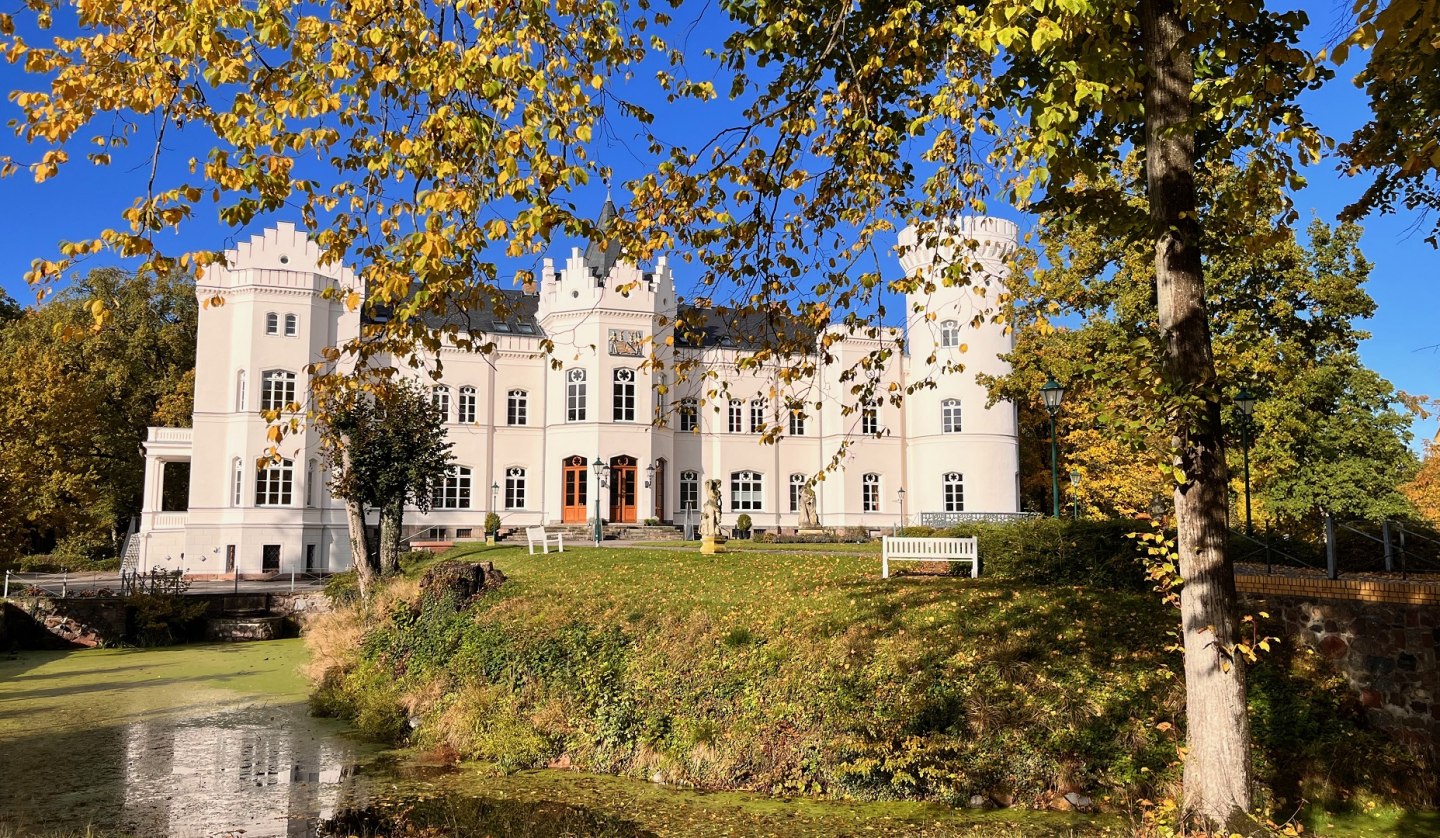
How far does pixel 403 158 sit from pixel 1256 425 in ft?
67.8

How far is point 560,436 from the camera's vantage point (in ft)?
123

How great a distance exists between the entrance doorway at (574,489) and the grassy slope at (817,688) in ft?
69.3

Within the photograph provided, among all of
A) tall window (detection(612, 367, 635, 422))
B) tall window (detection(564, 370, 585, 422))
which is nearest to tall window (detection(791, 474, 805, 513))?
tall window (detection(612, 367, 635, 422))

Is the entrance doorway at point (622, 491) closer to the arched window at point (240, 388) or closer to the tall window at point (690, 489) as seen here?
the tall window at point (690, 489)

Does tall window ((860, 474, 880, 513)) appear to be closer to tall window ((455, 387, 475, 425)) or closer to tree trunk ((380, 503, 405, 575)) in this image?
tall window ((455, 387, 475, 425))

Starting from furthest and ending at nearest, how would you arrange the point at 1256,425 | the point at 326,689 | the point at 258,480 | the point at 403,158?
the point at 258,480, the point at 1256,425, the point at 326,689, the point at 403,158

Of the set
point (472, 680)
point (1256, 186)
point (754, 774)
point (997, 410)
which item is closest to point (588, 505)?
point (997, 410)

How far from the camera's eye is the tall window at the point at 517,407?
38.6 m

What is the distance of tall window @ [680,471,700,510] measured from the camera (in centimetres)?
3934

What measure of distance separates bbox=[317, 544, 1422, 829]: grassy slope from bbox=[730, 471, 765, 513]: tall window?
23.7 metres

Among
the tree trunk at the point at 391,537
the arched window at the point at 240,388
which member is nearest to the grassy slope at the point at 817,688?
the tree trunk at the point at 391,537

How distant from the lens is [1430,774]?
28.9 feet

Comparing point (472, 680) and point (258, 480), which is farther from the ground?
point (258, 480)

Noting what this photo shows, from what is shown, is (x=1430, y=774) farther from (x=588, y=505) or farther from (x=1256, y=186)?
(x=588, y=505)
